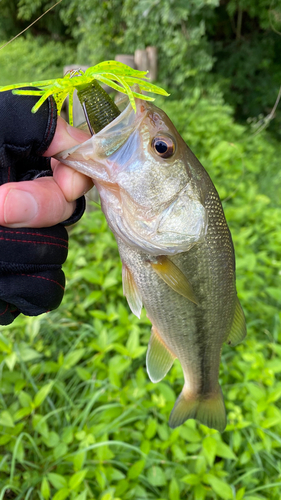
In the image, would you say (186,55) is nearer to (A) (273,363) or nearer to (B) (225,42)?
(B) (225,42)

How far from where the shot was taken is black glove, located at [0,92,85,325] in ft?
2.59

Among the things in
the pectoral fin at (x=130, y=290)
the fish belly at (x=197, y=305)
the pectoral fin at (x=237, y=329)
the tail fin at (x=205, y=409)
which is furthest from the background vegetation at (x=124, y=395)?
the pectoral fin at (x=130, y=290)

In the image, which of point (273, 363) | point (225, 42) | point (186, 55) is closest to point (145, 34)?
point (186, 55)

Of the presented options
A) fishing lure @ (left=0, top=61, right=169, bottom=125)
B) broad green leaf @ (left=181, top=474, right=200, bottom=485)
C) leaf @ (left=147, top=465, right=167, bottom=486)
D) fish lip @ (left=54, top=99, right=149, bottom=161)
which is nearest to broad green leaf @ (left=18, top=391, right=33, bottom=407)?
leaf @ (left=147, top=465, right=167, bottom=486)

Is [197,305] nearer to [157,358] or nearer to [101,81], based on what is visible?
[157,358]

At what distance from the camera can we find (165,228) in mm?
900

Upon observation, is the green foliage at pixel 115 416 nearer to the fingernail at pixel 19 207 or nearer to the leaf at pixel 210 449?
the leaf at pixel 210 449

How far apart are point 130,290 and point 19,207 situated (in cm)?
45

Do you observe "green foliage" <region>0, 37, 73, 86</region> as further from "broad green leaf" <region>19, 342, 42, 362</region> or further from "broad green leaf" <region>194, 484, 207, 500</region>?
"broad green leaf" <region>194, 484, 207, 500</region>

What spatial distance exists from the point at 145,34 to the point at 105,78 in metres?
4.58

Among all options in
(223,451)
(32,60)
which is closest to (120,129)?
(223,451)

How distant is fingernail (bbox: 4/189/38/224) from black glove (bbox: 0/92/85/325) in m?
0.06

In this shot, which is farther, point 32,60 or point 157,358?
point 32,60

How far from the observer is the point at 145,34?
4406mm
